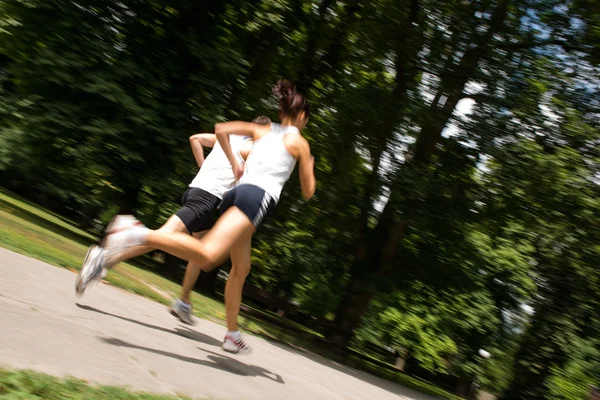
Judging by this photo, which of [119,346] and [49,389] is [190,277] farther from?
[49,389]

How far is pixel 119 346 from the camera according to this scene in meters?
4.71

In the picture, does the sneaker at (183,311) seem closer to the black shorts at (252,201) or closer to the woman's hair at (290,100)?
the black shorts at (252,201)

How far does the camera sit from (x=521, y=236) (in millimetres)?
15797

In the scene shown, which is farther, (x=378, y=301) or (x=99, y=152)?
(x=378, y=301)

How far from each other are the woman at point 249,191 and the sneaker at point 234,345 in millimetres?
593

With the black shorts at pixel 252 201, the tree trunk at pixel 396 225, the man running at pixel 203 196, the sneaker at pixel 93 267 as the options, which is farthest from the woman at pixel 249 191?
the tree trunk at pixel 396 225

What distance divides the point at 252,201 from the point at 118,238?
38.1 inches

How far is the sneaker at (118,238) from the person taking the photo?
5.07 metres

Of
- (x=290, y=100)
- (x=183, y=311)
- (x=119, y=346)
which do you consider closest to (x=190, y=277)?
(x=183, y=311)

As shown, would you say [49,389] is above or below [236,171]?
below

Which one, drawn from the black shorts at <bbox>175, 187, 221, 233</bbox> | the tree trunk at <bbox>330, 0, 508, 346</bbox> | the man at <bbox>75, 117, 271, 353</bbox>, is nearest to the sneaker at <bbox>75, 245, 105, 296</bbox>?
the man at <bbox>75, 117, 271, 353</bbox>

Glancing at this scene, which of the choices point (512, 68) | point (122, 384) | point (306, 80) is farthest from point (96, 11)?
point (122, 384)

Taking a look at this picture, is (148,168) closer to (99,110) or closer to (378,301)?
(99,110)

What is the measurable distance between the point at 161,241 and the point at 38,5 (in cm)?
1143
